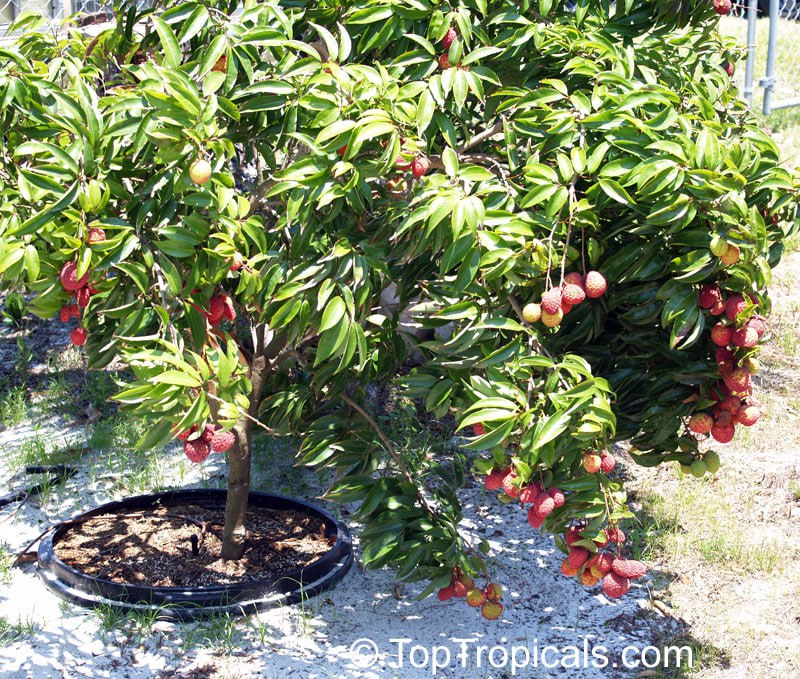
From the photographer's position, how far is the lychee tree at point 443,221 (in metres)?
2.07

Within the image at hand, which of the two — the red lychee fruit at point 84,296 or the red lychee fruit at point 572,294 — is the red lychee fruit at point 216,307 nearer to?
the red lychee fruit at point 84,296

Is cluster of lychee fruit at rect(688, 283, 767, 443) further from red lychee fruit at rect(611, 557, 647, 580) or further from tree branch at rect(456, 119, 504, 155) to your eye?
tree branch at rect(456, 119, 504, 155)

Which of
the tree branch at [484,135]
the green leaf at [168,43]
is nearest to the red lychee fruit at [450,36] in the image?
the tree branch at [484,135]

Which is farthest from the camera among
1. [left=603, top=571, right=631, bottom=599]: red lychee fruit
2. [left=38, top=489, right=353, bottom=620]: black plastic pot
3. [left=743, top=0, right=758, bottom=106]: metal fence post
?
[left=743, top=0, right=758, bottom=106]: metal fence post

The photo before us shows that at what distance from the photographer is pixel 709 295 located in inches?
85.9

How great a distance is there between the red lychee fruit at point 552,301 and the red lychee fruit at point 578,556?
2.26 ft

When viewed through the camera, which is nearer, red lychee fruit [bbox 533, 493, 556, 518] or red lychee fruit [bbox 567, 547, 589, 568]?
red lychee fruit [bbox 533, 493, 556, 518]

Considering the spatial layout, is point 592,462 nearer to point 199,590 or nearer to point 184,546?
point 199,590

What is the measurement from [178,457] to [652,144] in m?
2.98

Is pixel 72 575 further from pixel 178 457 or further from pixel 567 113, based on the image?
pixel 567 113

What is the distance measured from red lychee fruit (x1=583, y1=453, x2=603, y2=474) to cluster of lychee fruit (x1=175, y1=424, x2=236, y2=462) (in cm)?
81

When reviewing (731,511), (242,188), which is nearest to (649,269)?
(731,511)

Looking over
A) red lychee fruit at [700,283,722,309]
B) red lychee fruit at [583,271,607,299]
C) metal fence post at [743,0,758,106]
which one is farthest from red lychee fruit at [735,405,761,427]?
metal fence post at [743,0,758,106]

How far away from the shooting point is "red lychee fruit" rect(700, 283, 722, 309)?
218cm
